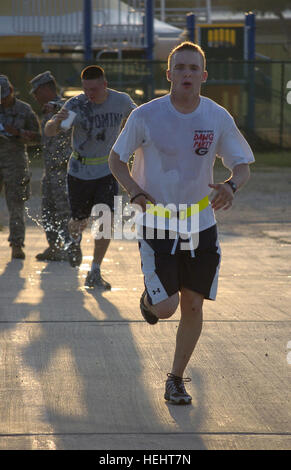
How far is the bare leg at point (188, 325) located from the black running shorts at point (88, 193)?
10.7 feet

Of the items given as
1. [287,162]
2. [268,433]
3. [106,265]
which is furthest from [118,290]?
[287,162]

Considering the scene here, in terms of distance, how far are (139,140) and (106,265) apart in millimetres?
4358

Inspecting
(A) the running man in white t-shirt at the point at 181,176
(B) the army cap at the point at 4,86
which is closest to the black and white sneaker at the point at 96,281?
(B) the army cap at the point at 4,86

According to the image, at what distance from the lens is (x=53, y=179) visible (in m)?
9.48

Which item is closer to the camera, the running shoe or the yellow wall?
the running shoe

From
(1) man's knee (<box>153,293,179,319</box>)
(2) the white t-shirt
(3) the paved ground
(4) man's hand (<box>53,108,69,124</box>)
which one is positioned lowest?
(3) the paved ground

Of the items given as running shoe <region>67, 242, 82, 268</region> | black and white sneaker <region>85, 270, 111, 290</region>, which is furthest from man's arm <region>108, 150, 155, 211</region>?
running shoe <region>67, 242, 82, 268</region>

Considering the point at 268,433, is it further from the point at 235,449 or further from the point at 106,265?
the point at 106,265

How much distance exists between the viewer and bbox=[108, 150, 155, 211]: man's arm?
15.9 feet

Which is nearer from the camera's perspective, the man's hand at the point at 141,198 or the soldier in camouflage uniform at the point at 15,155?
the man's hand at the point at 141,198

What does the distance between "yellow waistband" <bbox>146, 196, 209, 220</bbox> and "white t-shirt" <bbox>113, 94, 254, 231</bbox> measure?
0.03 metres

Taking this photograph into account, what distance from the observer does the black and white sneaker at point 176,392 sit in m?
5.04

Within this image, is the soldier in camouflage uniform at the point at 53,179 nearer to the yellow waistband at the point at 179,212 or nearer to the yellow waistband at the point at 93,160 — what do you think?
the yellow waistband at the point at 93,160

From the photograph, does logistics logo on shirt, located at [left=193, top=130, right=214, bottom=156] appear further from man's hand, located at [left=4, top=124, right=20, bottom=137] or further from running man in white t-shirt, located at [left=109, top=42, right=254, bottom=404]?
man's hand, located at [left=4, top=124, right=20, bottom=137]
